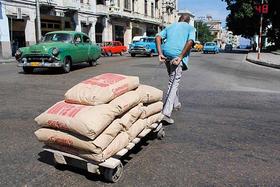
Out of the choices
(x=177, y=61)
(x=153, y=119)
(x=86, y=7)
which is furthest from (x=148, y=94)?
(x=86, y=7)

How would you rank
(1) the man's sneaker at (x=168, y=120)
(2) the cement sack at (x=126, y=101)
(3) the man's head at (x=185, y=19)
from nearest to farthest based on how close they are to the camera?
(2) the cement sack at (x=126, y=101)
(1) the man's sneaker at (x=168, y=120)
(3) the man's head at (x=185, y=19)

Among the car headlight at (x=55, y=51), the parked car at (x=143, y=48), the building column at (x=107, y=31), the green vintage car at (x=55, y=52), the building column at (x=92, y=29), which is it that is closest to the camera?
the car headlight at (x=55, y=51)

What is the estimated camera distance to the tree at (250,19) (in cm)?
4475

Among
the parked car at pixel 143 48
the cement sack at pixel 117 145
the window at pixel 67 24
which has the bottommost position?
the cement sack at pixel 117 145

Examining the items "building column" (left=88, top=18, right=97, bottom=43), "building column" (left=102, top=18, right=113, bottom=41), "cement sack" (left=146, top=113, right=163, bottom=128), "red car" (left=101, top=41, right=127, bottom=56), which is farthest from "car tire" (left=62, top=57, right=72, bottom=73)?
"building column" (left=102, top=18, right=113, bottom=41)

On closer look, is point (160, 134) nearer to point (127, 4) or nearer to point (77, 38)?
point (77, 38)

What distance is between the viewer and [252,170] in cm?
371

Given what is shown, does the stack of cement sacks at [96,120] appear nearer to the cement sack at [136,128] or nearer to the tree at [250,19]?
the cement sack at [136,128]

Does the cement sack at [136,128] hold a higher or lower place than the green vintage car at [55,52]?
lower

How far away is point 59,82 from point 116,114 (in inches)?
299

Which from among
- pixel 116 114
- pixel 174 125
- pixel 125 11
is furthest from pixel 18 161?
pixel 125 11

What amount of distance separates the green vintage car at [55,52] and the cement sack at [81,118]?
31.8 feet

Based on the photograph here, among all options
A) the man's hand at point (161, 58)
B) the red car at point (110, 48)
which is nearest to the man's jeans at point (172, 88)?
the man's hand at point (161, 58)

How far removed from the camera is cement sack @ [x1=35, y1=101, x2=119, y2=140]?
129 inches
